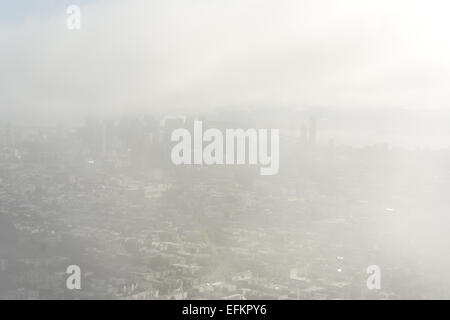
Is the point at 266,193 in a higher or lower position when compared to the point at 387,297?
higher

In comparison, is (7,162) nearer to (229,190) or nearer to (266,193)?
(229,190)

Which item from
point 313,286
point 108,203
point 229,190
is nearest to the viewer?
point 313,286

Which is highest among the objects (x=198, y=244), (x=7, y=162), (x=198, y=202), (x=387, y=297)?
(x=7, y=162)

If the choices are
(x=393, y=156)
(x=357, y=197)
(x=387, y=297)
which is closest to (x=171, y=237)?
(x=387, y=297)

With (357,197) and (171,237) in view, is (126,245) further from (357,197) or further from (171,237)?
(357,197)

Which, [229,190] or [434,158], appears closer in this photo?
[229,190]
